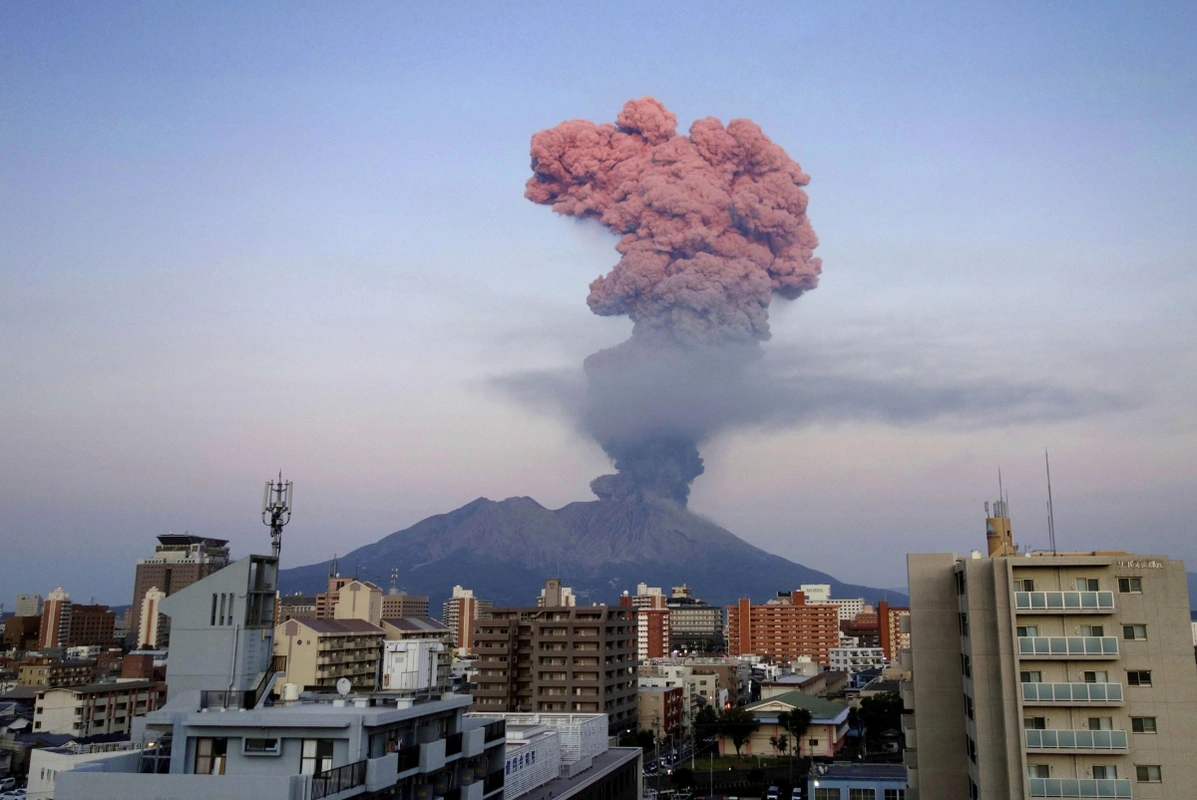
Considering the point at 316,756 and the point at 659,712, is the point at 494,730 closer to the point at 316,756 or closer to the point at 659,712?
the point at 316,756

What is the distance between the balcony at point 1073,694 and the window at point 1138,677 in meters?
0.34

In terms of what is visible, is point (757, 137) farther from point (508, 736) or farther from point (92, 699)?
point (508, 736)

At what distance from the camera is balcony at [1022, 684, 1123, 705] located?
18.5 m

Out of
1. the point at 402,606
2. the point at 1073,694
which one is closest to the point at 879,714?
the point at 1073,694

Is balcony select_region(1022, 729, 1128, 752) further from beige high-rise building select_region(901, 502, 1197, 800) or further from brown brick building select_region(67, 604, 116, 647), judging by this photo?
brown brick building select_region(67, 604, 116, 647)

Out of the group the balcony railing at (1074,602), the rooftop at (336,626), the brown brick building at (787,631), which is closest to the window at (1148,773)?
the balcony railing at (1074,602)

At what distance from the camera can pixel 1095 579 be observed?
19109mm

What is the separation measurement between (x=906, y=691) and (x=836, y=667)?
101 metres

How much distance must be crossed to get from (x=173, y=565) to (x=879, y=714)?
417ft

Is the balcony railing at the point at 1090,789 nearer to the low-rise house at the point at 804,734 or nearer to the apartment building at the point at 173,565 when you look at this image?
the low-rise house at the point at 804,734

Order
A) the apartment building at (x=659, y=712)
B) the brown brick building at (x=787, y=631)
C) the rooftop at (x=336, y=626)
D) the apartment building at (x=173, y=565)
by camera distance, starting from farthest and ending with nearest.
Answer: the apartment building at (x=173, y=565) < the brown brick building at (x=787, y=631) < the apartment building at (x=659, y=712) < the rooftop at (x=336, y=626)

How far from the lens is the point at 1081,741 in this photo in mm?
18391

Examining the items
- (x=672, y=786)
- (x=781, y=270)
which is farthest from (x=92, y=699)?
(x=781, y=270)

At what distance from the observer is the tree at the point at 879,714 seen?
6488 centimetres
